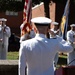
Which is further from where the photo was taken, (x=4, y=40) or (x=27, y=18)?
(x=4, y=40)

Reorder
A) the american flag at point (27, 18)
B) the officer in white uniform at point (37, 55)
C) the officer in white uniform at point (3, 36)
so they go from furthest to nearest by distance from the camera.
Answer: the officer in white uniform at point (3, 36)
the american flag at point (27, 18)
the officer in white uniform at point (37, 55)

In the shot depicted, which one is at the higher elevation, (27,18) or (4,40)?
(27,18)

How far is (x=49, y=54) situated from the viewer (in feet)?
17.1

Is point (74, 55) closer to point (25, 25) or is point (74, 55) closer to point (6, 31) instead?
point (6, 31)

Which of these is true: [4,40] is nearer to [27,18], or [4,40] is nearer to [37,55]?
[27,18]

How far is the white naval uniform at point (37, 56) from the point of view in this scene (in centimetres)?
515

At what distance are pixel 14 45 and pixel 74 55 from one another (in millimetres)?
14205

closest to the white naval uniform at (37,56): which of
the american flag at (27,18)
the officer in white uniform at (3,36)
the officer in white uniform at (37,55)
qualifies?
the officer in white uniform at (37,55)

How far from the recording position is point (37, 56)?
5164mm

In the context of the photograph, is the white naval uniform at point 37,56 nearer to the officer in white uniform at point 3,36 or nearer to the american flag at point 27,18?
the american flag at point 27,18

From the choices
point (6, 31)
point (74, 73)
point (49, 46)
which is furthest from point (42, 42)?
point (6, 31)

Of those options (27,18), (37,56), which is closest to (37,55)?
(37,56)

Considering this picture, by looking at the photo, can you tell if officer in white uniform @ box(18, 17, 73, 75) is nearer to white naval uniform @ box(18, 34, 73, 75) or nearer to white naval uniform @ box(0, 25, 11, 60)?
white naval uniform @ box(18, 34, 73, 75)

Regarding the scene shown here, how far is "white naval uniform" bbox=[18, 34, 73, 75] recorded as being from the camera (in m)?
5.15
